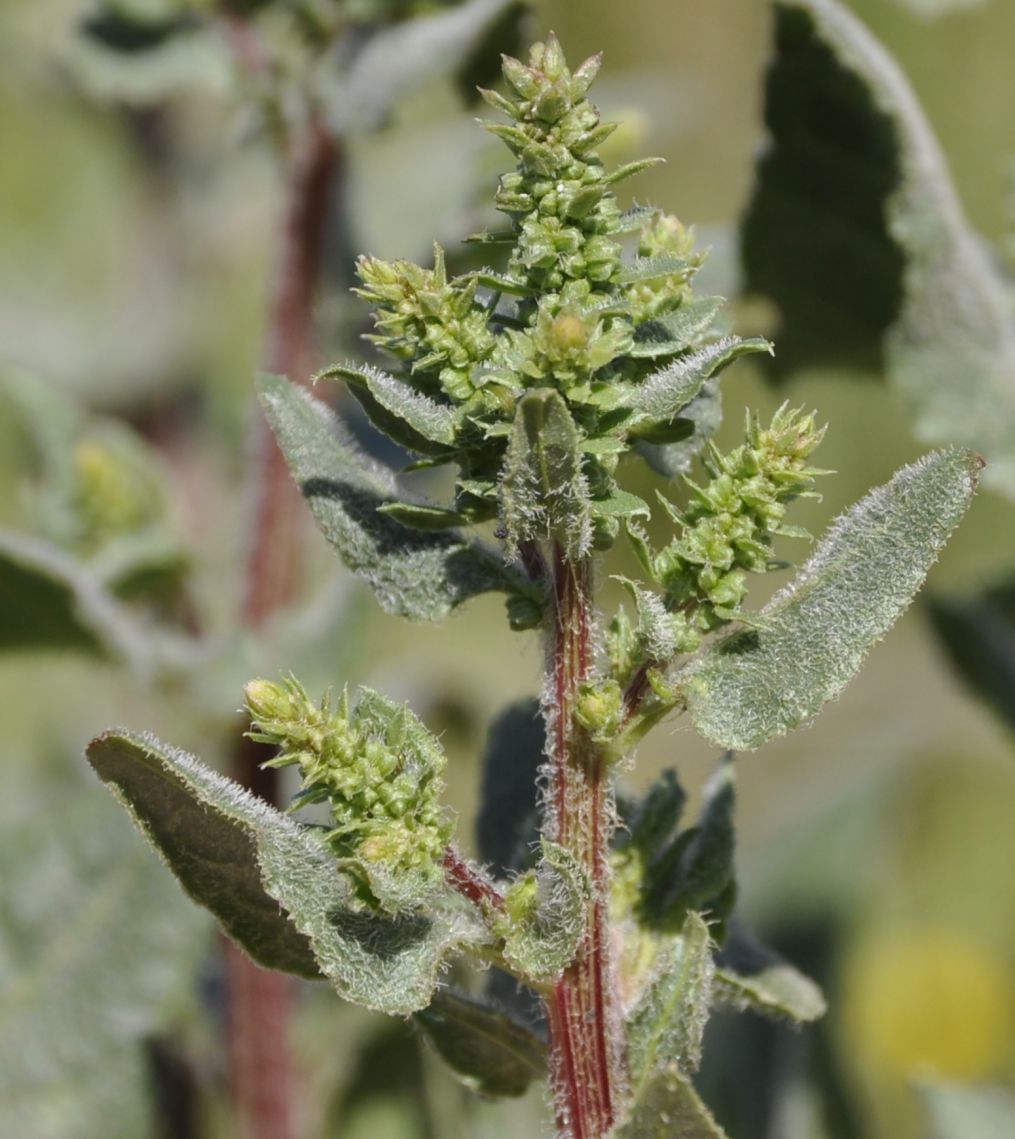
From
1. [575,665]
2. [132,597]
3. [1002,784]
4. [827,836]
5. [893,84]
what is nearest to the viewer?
[575,665]

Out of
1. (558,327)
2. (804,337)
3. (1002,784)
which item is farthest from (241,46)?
(1002,784)

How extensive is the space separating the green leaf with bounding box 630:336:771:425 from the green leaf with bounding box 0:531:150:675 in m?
1.20

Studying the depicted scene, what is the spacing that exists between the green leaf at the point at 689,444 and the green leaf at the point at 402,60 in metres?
1.06

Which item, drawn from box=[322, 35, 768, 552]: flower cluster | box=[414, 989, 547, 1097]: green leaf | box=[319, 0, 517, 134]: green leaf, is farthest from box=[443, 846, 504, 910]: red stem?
box=[319, 0, 517, 134]: green leaf

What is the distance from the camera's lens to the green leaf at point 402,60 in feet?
7.00

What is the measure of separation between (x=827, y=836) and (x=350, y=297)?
150 centimetres

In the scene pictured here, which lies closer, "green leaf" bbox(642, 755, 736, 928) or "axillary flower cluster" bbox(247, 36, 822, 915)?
"axillary flower cluster" bbox(247, 36, 822, 915)

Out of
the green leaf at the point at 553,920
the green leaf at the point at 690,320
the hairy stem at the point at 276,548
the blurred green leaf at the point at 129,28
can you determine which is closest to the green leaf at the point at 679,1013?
the green leaf at the point at 553,920

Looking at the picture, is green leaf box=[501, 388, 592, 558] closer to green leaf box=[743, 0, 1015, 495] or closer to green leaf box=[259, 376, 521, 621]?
green leaf box=[259, 376, 521, 621]

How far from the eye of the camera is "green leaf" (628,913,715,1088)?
46.9 inches

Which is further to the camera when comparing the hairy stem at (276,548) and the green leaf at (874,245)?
the hairy stem at (276,548)

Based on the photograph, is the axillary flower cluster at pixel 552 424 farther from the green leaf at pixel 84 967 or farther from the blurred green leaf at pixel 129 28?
the blurred green leaf at pixel 129 28

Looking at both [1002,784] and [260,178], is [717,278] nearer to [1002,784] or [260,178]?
[260,178]

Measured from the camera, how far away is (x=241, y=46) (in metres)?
2.29
